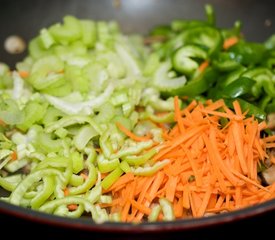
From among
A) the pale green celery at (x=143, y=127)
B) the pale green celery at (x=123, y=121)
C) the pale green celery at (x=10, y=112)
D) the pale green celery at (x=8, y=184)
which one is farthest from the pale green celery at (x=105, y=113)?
the pale green celery at (x=8, y=184)

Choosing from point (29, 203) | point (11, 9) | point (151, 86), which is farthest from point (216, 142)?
point (11, 9)

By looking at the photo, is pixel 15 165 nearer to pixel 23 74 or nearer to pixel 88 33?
pixel 23 74

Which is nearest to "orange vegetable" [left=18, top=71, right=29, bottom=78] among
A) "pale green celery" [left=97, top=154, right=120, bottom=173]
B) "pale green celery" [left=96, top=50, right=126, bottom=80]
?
"pale green celery" [left=96, top=50, right=126, bottom=80]

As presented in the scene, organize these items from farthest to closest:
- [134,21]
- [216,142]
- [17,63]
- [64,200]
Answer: [134,21] → [17,63] → [216,142] → [64,200]

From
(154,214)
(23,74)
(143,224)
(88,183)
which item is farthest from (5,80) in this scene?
(143,224)

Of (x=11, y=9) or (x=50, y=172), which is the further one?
(x=11, y=9)

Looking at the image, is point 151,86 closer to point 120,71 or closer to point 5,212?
point 120,71

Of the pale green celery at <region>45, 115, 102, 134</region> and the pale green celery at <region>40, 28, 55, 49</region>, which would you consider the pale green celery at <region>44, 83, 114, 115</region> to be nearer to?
the pale green celery at <region>45, 115, 102, 134</region>
